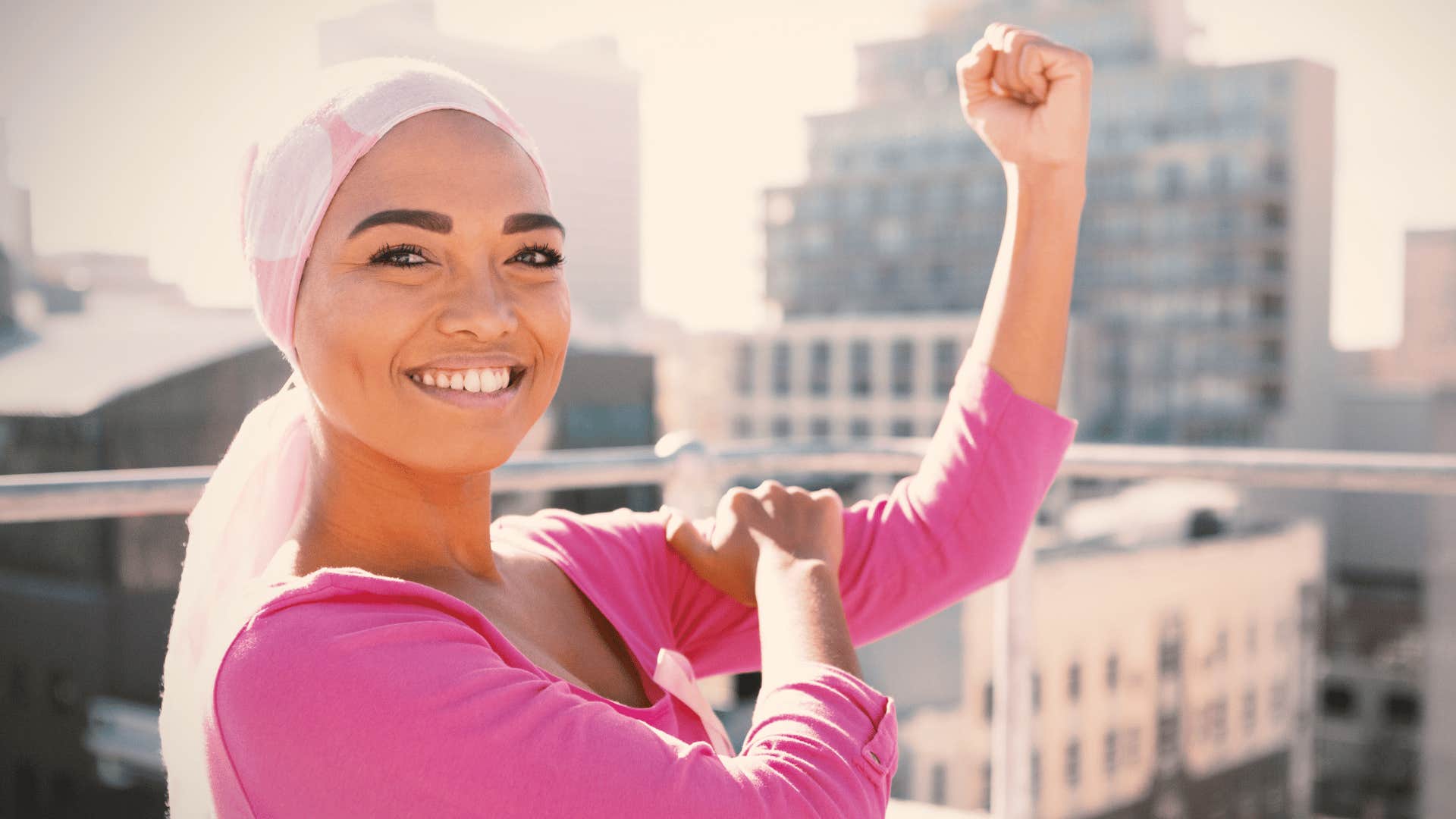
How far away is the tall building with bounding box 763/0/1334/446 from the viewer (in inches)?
1868

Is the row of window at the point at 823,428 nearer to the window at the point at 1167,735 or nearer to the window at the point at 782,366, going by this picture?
the window at the point at 782,366

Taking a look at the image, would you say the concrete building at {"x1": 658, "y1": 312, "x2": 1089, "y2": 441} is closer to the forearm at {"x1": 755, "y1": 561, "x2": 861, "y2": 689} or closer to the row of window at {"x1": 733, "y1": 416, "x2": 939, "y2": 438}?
the row of window at {"x1": 733, "y1": 416, "x2": 939, "y2": 438}

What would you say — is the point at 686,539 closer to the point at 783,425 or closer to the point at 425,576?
the point at 425,576

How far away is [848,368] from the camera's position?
1993 inches

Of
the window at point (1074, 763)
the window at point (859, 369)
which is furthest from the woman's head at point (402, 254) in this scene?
the window at point (859, 369)

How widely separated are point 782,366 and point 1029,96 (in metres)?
51.0

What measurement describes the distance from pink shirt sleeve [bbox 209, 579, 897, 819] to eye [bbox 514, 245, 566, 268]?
0.25 metres

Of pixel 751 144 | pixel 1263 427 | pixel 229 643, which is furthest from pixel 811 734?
pixel 751 144

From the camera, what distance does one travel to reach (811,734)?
0.63 meters

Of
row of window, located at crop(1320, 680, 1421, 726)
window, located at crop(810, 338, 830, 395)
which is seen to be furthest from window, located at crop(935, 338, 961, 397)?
row of window, located at crop(1320, 680, 1421, 726)

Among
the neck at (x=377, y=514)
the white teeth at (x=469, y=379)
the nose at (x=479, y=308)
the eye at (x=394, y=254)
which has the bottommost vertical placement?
the neck at (x=377, y=514)

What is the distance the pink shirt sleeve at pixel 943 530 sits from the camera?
1.02m

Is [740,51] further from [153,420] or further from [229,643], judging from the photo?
[229,643]

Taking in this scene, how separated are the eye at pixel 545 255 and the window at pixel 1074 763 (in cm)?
3852
